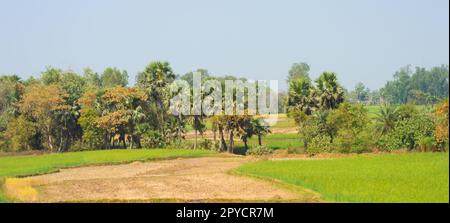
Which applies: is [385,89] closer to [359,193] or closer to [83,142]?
[83,142]

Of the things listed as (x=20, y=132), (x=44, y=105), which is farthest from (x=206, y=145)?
(x=20, y=132)

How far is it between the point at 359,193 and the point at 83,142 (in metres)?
29.7

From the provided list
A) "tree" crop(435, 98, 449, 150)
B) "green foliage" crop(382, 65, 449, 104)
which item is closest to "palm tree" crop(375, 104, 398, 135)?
"tree" crop(435, 98, 449, 150)

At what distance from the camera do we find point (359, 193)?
1661cm

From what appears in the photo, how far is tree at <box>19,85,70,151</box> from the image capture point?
39.9m

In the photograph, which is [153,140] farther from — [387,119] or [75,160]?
[387,119]

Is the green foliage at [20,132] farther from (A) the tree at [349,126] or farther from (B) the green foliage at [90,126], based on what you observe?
(A) the tree at [349,126]

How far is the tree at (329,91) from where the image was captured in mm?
39781

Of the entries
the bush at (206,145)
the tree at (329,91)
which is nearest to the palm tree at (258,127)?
the bush at (206,145)

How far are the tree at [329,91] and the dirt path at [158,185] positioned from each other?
12.8 meters

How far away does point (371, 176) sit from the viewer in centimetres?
2058

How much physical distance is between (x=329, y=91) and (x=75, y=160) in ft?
59.9
